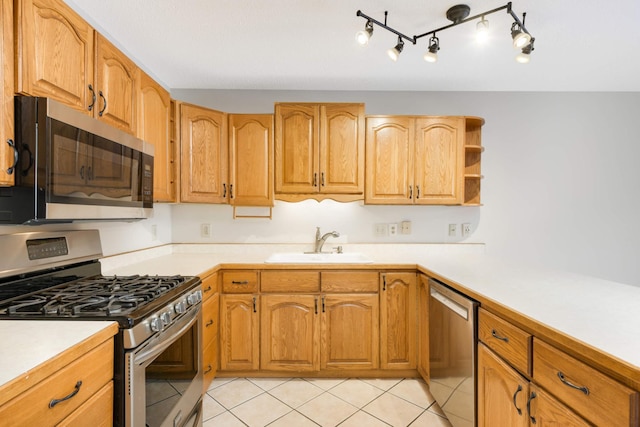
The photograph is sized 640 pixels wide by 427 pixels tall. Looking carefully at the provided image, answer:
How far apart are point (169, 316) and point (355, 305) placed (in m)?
1.31

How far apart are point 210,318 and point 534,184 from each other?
2.93 meters

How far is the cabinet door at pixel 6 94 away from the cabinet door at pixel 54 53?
2cm

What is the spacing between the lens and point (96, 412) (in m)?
0.93

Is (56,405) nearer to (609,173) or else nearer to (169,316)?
(169,316)

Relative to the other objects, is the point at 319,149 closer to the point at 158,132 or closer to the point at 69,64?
the point at 158,132

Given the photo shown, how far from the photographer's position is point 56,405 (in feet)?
2.57

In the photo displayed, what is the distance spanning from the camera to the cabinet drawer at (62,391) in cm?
68

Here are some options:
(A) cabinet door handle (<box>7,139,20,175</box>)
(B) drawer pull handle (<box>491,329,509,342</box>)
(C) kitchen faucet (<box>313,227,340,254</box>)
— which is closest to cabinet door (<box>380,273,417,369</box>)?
(C) kitchen faucet (<box>313,227,340,254</box>)

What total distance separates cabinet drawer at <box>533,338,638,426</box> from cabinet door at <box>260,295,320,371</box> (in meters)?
1.42

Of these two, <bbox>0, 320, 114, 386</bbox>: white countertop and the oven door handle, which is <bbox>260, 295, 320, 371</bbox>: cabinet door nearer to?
the oven door handle

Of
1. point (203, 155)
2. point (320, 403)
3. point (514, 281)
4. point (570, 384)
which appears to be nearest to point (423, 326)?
point (514, 281)

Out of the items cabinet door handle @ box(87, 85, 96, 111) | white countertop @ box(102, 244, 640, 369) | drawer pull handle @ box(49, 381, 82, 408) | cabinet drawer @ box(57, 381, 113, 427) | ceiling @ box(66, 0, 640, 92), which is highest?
ceiling @ box(66, 0, 640, 92)

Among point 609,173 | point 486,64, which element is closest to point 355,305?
point 486,64

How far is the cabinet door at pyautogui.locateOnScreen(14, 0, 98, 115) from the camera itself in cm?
110
